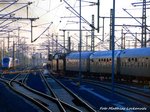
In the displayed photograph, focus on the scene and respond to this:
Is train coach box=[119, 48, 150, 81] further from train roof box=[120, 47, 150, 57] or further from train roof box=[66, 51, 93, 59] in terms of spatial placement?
train roof box=[66, 51, 93, 59]

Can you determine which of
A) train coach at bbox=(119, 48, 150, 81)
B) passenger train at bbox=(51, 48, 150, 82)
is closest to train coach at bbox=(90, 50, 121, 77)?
passenger train at bbox=(51, 48, 150, 82)

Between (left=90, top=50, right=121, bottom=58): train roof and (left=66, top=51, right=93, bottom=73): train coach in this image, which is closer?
(left=90, top=50, right=121, bottom=58): train roof

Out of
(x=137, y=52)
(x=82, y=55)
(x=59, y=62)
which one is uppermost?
(x=137, y=52)

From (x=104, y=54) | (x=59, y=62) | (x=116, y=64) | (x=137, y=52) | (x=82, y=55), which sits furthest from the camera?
(x=59, y=62)

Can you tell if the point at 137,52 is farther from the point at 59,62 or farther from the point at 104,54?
the point at 59,62

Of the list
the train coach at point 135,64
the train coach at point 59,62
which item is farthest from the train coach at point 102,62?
the train coach at point 59,62

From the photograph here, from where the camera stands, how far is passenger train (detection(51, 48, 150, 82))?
4366cm

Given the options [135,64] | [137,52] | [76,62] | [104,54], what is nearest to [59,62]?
[76,62]

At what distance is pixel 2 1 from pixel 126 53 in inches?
682

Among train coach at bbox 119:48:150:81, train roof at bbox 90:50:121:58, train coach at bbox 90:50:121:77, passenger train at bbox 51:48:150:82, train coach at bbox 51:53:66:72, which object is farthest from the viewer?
train coach at bbox 51:53:66:72

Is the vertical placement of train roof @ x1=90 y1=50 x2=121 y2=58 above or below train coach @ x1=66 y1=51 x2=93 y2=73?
above

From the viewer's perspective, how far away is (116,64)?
53.2 meters

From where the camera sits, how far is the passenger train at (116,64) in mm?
43656

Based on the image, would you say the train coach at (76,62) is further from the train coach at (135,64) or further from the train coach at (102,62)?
the train coach at (135,64)
